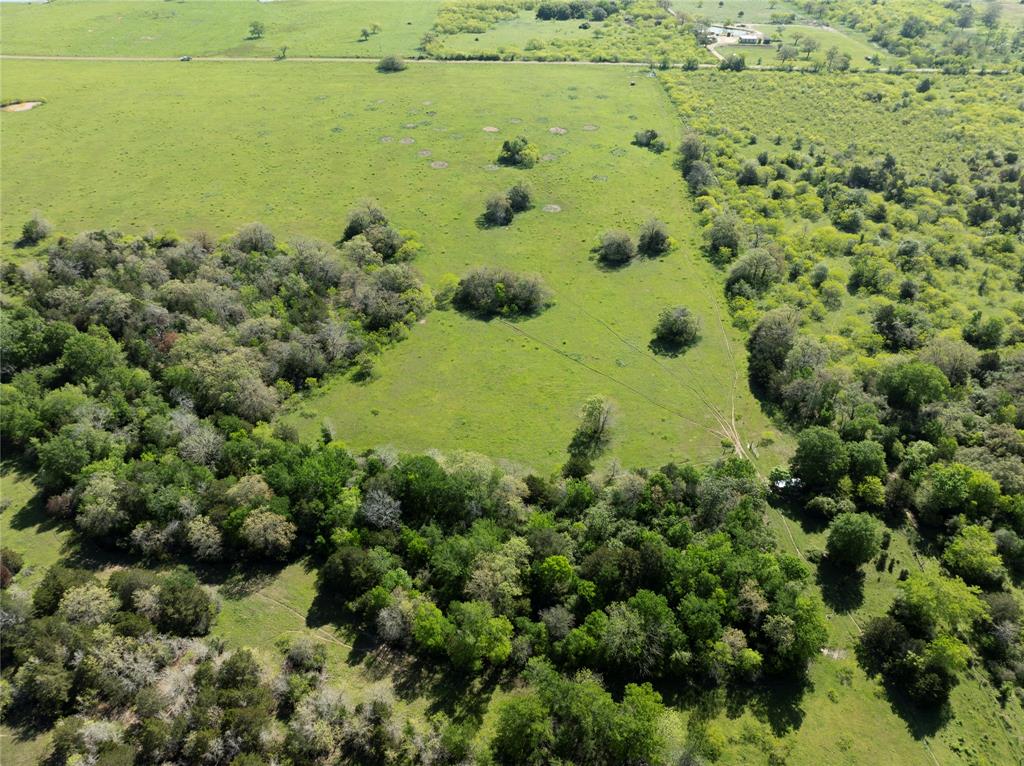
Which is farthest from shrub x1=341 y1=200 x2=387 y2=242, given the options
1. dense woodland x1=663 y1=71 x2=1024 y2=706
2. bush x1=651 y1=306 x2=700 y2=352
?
dense woodland x1=663 y1=71 x2=1024 y2=706

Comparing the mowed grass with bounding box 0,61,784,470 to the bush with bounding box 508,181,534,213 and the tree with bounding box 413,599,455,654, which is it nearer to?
the bush with bounding box 508,181,534,213

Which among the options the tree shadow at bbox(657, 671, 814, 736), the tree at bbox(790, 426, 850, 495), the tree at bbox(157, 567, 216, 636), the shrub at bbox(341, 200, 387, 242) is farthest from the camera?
the shrub at bbox(341, 200, 387, 242)

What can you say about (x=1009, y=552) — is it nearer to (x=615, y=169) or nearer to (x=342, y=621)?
(x=342, y=621)

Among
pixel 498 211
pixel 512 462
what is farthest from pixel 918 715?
pixel 498 211

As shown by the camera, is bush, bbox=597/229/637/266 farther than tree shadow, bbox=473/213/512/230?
No

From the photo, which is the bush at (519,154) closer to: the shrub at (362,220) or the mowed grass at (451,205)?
the mowed grass at (451,205)
